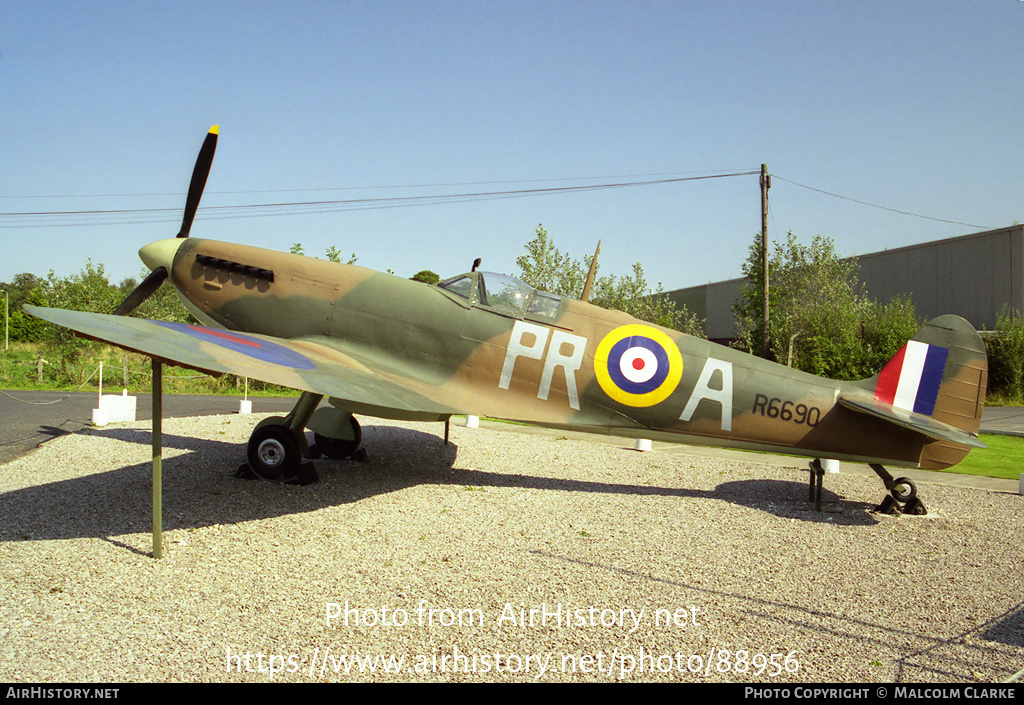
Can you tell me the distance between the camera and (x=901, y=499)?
7.22m

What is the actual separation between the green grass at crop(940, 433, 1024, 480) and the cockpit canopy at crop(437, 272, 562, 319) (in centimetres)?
652

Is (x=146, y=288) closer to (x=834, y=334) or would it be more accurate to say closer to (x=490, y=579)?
(x=490, y=579)

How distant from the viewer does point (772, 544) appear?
595cm

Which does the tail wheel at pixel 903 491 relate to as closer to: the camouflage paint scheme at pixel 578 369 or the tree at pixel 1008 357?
the camouflage paint scheme at pixel 578 369

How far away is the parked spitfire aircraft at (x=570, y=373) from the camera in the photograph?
7.02 meters

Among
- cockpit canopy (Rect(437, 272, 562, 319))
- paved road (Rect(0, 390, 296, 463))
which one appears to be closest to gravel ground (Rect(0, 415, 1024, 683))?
cockpit canopy (Rect(437, 272, 562, 319))

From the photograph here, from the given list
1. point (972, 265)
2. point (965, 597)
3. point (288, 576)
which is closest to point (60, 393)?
point (288, 576)

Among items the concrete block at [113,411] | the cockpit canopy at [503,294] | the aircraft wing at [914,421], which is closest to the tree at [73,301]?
the concrete block at [113,411]

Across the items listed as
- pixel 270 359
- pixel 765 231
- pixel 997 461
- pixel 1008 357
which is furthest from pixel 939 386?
pixel 1008 357

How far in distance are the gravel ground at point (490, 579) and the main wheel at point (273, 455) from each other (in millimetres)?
238

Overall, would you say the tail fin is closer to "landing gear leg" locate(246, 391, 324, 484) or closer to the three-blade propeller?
"landing gear leg" locate(246, 391, 324, 484)

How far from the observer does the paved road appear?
10500 mm

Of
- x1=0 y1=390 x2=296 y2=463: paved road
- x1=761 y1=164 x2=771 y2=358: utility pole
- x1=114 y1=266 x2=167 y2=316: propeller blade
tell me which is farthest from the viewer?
x1=761 y1=164 x2=771 y2=358: utility pole
